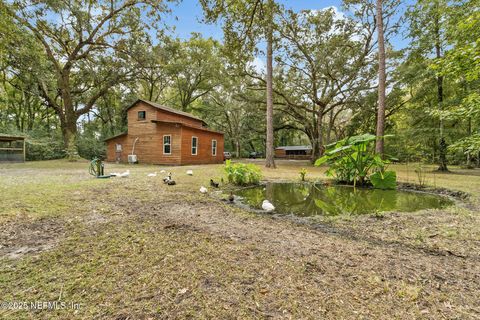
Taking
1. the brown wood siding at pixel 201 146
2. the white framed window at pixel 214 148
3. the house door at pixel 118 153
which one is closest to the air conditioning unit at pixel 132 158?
the house door at pixel 118 153

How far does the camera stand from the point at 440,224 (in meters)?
2.84

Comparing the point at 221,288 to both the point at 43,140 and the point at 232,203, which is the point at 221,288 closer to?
the point at 232,203

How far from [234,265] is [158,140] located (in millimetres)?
14375

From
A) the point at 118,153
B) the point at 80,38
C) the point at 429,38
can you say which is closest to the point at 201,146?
the point at 118,153

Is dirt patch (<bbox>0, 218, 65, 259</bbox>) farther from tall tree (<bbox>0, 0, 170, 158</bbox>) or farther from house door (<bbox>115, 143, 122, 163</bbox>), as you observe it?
house door (<bbox>115, 143, 122, 163</bbox>)

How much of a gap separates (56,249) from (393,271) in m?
3.04

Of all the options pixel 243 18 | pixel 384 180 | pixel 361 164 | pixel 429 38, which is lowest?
pixel 384 180

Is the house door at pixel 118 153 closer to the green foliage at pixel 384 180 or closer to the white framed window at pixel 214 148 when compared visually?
the white framed window at pixel 214 148

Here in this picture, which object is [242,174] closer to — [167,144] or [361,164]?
[361,164]

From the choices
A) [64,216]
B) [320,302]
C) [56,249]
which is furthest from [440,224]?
[64,216]

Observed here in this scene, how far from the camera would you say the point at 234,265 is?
1.77m

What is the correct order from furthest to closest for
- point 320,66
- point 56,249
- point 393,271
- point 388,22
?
point 320,66, point 388,22, point 56,249, point 393,271

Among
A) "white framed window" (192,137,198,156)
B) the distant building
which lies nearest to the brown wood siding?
"white framed window" (192,137,198,156)

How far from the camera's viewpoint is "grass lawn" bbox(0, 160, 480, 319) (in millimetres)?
1289
